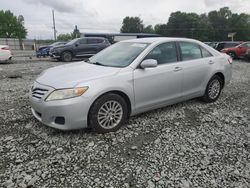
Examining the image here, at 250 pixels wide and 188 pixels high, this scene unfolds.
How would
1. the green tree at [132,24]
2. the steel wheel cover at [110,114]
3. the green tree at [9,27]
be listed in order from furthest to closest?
the green tree at [132,24] → the green tree at [9,27] → the steel wheel cover at [110,114]

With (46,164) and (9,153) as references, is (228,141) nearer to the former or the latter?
(46,164)

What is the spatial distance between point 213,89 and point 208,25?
80229mm

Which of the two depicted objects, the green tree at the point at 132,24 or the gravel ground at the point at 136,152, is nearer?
the gravel ground at the point at 136,152

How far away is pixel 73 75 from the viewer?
3.58 meters

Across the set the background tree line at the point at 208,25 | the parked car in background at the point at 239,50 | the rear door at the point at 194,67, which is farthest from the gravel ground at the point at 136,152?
the background tree line at the point at 208,25

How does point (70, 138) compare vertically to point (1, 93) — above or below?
below

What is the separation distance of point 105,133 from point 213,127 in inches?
74.6

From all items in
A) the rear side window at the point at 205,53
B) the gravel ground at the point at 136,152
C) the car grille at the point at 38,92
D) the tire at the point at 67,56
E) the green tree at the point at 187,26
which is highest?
the green tree at the point at 187,26

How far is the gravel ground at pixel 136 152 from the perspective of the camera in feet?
8.50

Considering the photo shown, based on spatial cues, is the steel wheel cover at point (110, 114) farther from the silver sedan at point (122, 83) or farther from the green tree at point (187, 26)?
the green tree at point (187, 26)

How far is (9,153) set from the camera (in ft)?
10.1

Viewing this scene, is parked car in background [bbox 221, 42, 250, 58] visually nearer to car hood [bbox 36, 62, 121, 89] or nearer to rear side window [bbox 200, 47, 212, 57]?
rear side window [bbox 200, 47, 212, 57]

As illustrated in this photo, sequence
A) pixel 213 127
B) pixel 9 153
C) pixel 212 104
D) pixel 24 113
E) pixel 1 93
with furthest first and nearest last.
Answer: pixel 1 93, pixel 212 104, pixel 24 113, pixel 213 127, pixel 9 153

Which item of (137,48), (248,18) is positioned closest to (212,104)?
(137,48)
